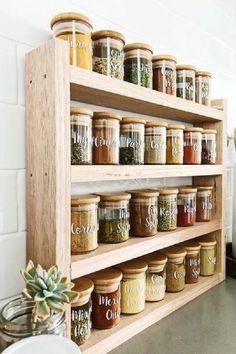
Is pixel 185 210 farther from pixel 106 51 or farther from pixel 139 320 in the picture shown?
pixel 106 51

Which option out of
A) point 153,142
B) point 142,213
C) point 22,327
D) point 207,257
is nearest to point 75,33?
point 153,142

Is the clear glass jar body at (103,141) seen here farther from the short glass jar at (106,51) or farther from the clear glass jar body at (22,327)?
the clear glass jar body at (22,327)

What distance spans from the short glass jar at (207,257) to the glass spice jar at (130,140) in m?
0.46

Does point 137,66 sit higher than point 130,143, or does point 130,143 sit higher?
point 137,66

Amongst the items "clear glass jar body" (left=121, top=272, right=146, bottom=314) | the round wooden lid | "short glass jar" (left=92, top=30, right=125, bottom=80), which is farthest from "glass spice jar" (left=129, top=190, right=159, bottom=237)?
the round wooden lid

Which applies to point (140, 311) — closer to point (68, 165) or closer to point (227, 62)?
point (68, 165)

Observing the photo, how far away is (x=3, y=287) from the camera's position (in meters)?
0.71

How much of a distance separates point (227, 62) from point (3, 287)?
1290mm

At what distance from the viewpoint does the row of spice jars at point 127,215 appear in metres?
0.72

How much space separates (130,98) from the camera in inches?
31.6

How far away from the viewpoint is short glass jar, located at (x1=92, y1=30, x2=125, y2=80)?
753 mm

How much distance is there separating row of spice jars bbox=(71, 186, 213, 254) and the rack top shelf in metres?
0.24

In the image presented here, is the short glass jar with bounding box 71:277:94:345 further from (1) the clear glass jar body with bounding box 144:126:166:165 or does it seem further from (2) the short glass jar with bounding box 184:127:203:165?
(2) the short glass jar with bounding box 184:127:203:165

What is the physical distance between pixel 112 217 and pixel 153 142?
236 mm
